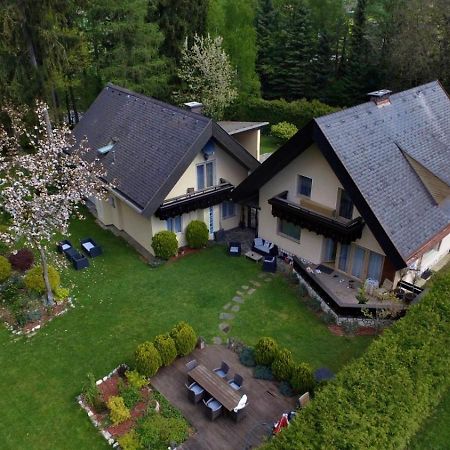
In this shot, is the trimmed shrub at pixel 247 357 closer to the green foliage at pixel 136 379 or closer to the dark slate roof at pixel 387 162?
the green foliage at pixel 136 379

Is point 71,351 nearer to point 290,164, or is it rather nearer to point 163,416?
point 163,416

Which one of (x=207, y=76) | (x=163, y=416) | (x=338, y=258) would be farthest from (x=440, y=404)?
(x=207, y=76)

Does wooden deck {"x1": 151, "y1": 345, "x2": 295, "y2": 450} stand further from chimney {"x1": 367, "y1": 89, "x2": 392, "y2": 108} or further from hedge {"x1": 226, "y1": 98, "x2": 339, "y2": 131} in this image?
hedge {"x1": 226, "y1": 98, "x2": 339, "y2": 131}

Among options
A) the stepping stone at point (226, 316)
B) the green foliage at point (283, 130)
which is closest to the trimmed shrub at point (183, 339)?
the stepping stone at point (226, 316)

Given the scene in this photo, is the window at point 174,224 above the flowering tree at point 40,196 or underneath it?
underneath

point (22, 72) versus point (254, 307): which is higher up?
point (22, 72)

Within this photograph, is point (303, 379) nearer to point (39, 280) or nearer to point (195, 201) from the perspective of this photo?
point (195, 201)
